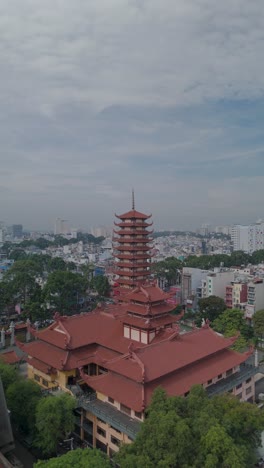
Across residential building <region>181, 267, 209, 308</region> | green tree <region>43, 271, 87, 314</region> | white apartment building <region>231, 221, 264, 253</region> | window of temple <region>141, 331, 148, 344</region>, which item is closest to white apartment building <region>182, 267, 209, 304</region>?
residential building <region>181, 267, 209, 308</region>

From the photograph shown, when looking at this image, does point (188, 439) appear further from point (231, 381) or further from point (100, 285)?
point (100, 285)

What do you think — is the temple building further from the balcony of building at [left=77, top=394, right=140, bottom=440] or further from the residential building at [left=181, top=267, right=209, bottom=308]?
the residential building at [left=181, top=267, right=209, bottom=308]

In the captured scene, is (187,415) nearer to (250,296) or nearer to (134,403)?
(134,403)

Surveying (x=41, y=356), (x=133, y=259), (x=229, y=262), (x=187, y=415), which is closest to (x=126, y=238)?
(x=133, y=259)

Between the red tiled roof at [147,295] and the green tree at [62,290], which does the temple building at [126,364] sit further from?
the green tree at [62,290]

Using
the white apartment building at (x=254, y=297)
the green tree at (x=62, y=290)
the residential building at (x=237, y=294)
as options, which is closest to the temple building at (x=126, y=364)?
the green tree at (x=62, y=290)

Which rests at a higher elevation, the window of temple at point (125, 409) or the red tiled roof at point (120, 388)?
the red tiled roof at point (120, 388)
